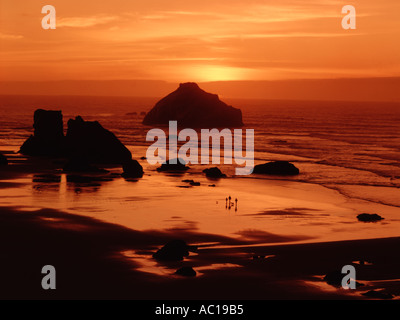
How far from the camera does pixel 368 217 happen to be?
135ft

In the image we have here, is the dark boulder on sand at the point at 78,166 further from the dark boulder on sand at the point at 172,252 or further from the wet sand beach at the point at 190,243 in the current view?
the dark boulder on sand at the point at 172,252

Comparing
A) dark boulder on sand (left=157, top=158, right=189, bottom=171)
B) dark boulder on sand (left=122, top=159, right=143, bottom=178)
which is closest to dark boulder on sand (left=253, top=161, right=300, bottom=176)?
dark boulder on sand (left=157, top=158, right=189, bottom=171)

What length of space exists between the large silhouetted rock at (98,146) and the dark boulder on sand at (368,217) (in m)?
36.3

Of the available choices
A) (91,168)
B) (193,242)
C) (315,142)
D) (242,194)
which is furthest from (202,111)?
(193,242)

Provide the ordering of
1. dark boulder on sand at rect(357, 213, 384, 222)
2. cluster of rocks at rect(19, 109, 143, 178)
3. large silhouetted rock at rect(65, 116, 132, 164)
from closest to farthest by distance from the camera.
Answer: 1. dark boulder on sand at rect(357, 213, 384, 222)
2. cluster of rocks at rect(19, 109, 143, 178)
3. large silhouetted rock at rect(65, 116, 132, 164)

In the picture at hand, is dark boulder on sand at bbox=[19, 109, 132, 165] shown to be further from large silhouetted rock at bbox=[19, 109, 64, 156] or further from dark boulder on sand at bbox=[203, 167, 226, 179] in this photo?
dark boulder on sand at bbox=[203, 167, 226, 179]

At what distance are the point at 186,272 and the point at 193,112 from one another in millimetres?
145886

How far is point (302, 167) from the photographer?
236 ft

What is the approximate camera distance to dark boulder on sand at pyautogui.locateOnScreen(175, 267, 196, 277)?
90.8 feet

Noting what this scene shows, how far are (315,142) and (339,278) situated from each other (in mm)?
85547

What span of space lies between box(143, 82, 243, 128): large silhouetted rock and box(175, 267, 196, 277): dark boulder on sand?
460 feet

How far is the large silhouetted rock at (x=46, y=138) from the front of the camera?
78.5 m
